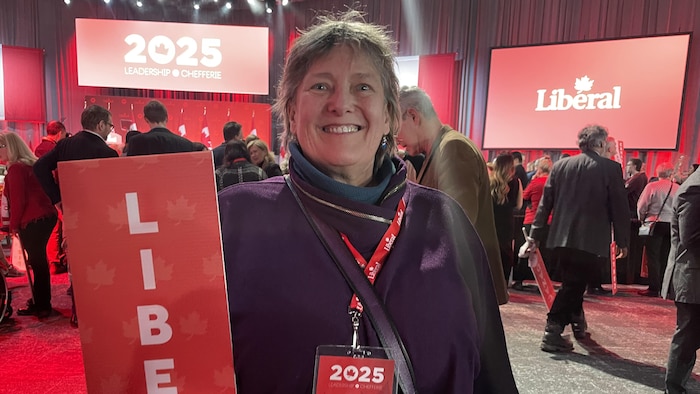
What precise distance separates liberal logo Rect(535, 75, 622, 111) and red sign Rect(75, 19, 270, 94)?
5865mm

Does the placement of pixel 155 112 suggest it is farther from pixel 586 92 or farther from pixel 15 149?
pixel 586 92

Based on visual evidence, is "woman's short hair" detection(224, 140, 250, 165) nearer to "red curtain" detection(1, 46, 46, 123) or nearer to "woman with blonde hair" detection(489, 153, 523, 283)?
"woman with blonde hair" detection(489, 153, 523, 283)

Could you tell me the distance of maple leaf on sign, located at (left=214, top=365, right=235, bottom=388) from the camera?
2.02ft

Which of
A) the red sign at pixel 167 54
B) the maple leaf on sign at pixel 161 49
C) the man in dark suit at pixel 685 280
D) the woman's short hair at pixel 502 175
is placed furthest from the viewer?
the maple leaf on sign at pixel 161 49

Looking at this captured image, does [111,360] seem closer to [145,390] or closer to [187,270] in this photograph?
[145,390]

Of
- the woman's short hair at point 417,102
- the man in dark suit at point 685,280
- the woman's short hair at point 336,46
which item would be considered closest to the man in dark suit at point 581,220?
the man in dark suit at point 685,280

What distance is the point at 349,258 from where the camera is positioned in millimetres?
772

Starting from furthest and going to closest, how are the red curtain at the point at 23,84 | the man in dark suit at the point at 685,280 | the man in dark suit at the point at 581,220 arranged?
the red curtain at the point at 23,84 → the man in dark suit at the point at 581,220 → the man in dark suit at the point at 685,280

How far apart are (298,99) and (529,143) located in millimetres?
7770

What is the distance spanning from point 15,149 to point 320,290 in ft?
11.4

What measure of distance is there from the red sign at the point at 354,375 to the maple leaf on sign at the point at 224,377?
13 cm

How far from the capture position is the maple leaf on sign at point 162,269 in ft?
1.99

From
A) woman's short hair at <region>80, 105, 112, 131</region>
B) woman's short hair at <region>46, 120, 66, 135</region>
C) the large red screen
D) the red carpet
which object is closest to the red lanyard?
the red carpet

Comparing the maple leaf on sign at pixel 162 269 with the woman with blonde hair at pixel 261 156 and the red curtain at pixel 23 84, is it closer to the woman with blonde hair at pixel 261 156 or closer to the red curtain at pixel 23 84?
the woman with blonde hair at pixel 261 156
